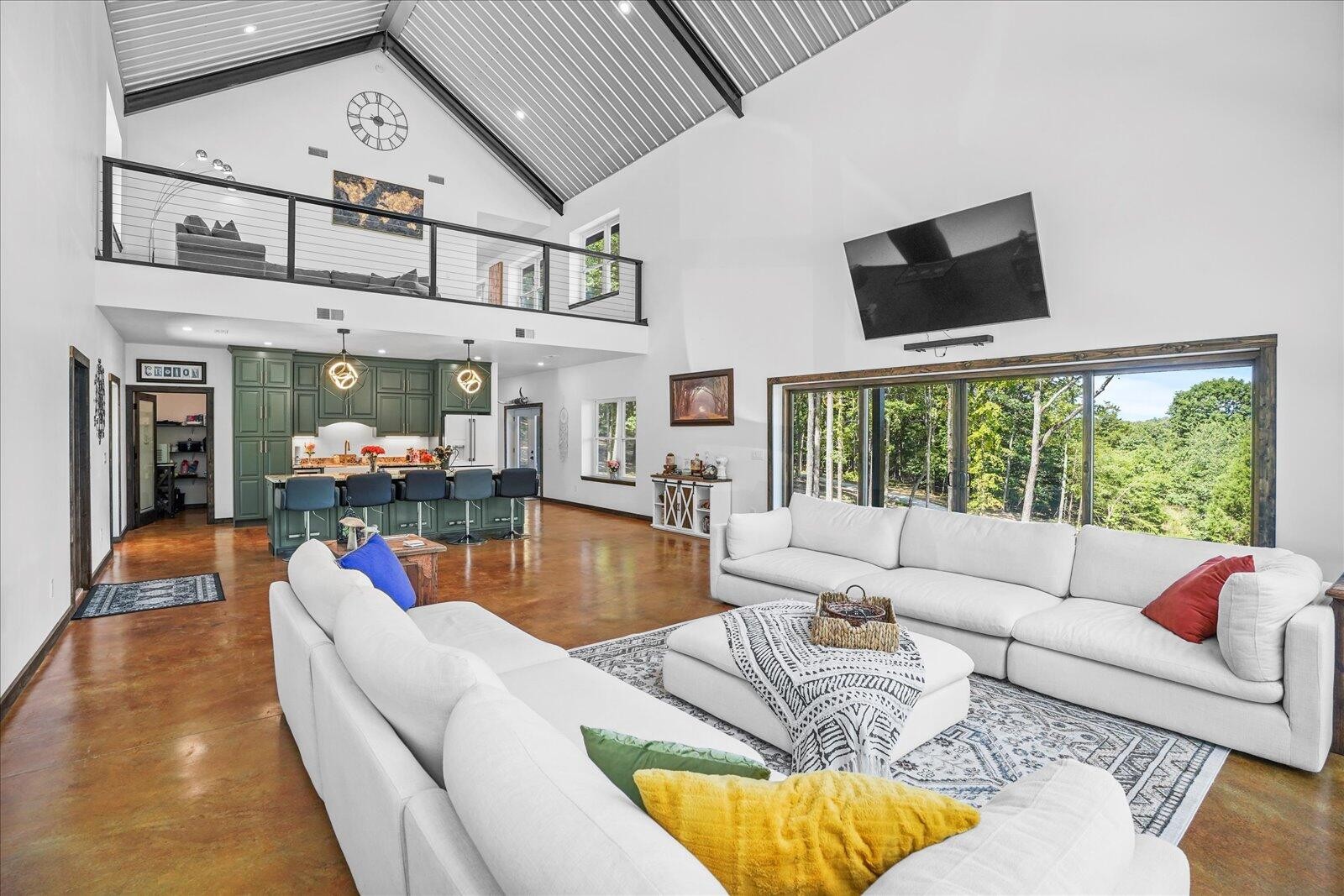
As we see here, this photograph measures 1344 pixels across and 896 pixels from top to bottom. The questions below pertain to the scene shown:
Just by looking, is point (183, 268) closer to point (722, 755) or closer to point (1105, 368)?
point (722, 755)

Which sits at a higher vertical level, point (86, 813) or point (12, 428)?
point (12, 428)

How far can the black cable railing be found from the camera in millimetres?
6418

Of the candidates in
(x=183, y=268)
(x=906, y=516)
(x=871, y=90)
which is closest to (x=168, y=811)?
(x=906, y=516)

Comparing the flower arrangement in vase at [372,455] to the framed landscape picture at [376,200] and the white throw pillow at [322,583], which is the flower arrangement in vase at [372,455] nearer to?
the framed landscape picture at [376,200]

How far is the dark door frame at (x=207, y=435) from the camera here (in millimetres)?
8227

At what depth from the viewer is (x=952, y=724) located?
2.87 meters

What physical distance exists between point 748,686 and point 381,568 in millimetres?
1724

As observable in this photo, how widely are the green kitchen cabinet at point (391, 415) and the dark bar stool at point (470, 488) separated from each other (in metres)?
2.67

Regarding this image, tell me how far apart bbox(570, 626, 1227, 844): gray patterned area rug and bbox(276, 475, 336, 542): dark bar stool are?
15.8 feet

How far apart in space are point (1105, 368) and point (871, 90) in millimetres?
3528

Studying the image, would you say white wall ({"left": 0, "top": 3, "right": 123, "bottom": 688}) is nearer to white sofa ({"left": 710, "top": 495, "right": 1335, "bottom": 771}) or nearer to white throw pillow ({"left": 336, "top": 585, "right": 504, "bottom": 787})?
white throw pillow ({"left": 336, "top": 585, "right": 504, "bottom": 787})

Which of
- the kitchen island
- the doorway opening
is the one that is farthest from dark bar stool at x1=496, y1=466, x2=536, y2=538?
the doorway opening

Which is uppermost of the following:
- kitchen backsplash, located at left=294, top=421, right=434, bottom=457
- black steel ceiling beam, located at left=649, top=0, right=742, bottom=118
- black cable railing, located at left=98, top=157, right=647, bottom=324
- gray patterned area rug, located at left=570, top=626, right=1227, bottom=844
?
black steel ceiling beam, located at left=649, top=0, right=742, bottom=118

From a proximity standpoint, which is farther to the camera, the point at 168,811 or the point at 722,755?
the point at 168,811
